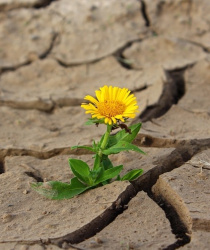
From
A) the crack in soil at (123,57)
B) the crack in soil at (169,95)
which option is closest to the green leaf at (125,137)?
the crack in soil at (169,95)

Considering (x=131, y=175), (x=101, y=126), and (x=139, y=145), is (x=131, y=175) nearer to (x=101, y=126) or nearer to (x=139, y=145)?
(x=139, y=145)

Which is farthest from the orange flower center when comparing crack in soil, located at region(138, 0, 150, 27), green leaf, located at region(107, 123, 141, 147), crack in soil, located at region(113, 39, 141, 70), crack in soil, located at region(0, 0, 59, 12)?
crack in soil, located at region(0, 0, 59, 12)

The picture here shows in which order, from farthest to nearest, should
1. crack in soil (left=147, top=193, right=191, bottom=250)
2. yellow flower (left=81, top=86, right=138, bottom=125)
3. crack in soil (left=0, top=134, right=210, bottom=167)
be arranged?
crack in soil (left=0, top=134, right=210, bottom=167) → yellow flower (left=81, top=86, right=138, bottom=125) → crack in soil (left=147, top=193, right=191, bottom=250)

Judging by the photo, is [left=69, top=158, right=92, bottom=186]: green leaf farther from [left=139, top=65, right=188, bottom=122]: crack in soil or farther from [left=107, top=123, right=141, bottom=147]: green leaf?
[left=139, top=65, right=188, bottom=122]: crack in soil

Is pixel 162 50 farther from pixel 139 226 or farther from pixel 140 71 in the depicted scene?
pixel 139 226

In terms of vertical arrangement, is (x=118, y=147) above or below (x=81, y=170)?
above

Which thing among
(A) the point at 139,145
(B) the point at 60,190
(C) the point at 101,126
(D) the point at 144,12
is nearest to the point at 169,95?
(C) the point at 101,126
